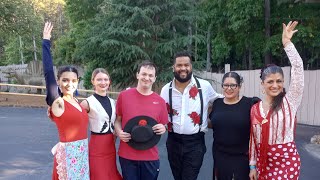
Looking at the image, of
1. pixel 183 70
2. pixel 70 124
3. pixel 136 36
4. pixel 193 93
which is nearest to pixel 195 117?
pixel 193 93

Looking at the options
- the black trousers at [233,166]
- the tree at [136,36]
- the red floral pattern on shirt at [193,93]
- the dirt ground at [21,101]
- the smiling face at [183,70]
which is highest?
the tree at [136,36]

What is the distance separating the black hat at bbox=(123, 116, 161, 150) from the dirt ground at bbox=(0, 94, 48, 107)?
44.4 feet

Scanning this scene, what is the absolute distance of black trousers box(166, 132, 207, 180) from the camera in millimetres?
4227

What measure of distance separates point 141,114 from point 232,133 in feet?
3.18

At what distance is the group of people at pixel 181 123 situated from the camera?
339cm

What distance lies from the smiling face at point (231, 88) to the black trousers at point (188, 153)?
2.26 ft

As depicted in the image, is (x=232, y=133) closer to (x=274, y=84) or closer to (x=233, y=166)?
(x=233, y=166)

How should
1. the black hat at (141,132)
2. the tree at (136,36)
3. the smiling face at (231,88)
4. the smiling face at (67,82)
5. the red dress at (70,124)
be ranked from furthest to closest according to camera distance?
the tree at (136,36) < the smiling face at (231,88) < the black hat at (141,132) < the smiling face at (67,82) < the red dress at (70,124)

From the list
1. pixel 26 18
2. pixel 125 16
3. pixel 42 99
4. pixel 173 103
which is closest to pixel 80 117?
pixel 173 103

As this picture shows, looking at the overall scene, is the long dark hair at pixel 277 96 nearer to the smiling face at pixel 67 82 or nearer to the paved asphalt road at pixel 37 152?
the smiling face at pixel 67 82

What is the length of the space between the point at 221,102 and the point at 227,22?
1434cm

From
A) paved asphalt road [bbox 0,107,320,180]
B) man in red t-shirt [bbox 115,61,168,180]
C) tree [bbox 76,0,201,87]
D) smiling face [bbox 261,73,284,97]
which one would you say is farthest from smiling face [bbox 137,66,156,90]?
tree [bbox 76,0,201,87]

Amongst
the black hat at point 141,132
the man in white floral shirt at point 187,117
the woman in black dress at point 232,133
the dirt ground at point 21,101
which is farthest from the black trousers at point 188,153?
the dirt ground at point 21,101

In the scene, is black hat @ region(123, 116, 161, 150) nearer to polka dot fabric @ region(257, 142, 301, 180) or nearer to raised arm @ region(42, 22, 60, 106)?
raised arm @ region(42, 22, 60, 106)
